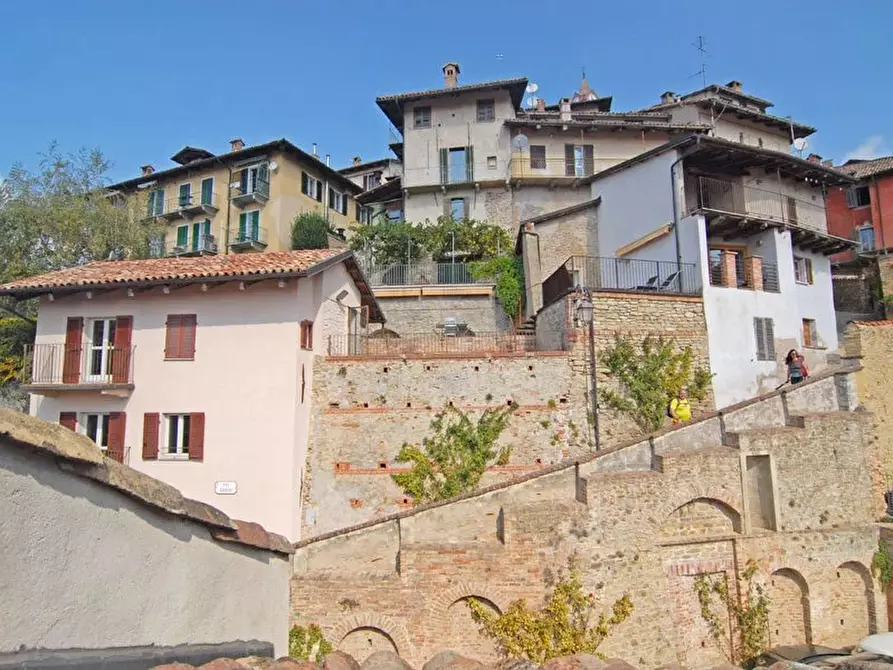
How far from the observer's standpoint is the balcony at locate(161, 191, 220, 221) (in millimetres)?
38750

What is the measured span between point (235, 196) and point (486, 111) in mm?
16104

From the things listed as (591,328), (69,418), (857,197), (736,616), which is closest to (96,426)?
(69,418)

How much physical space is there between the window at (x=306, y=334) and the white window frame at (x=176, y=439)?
3.92 metres

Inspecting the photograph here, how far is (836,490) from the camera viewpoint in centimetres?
1633

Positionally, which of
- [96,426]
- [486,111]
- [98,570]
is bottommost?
[98,570]

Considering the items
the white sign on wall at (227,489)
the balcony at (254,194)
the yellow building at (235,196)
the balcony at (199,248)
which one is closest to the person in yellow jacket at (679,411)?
the white sign on wall at (227,489)

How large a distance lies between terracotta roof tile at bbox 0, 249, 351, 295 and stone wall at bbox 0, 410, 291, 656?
1256cm

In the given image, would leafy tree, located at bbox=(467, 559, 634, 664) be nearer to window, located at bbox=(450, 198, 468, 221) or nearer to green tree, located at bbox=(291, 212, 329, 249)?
window, located at bbox=(450, 198, 468, 221)

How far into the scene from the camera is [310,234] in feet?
118

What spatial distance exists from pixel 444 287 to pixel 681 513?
1721cm

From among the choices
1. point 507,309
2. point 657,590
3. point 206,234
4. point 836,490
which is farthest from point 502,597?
point 206,234

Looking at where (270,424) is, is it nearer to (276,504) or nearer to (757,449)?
(276,504)

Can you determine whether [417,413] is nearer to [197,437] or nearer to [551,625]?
[197,437]

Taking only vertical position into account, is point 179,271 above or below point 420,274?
below
